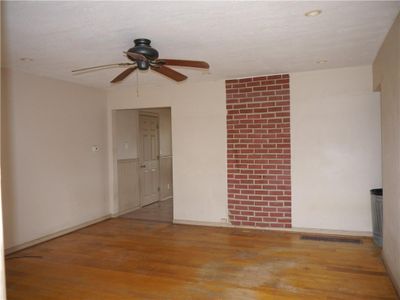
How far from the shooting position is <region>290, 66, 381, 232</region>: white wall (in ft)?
14.6

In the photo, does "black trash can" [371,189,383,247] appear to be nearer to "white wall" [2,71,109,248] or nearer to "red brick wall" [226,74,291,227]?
"red brick wall" [226,74,291,227]

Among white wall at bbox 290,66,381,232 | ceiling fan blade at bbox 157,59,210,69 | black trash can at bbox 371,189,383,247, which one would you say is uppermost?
ceiling fan blade at bbox 157,59,210,69

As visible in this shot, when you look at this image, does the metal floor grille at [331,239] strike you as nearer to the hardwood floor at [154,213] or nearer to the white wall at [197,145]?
the white wall at [197,145]

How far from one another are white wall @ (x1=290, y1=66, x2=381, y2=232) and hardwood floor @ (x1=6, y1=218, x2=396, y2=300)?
453 millimetres

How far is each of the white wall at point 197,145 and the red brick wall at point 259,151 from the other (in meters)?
0.17

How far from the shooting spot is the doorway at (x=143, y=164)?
20.5 feet

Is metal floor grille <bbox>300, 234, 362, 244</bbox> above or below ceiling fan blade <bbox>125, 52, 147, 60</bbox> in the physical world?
below

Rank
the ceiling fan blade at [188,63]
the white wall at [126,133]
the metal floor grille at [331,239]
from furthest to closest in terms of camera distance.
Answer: the white wall at [126,133] < the metal floor grille at [331,239] < the ceiling fan blade at [188,63]

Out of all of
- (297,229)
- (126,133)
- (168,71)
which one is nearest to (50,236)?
(126,133)

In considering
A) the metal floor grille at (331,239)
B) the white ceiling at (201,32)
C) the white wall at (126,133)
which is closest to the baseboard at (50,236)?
the white wall at (126,133)

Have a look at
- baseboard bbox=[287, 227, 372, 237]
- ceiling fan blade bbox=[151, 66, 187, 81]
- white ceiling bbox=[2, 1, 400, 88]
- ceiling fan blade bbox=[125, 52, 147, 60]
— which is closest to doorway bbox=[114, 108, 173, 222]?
baseboard bbox=[287, 227, 372, 237]

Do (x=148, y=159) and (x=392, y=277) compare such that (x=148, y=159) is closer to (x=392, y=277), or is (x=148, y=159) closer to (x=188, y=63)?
(x=188, y=63)

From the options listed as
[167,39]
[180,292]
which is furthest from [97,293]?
[167,39]

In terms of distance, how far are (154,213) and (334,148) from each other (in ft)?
11.5
